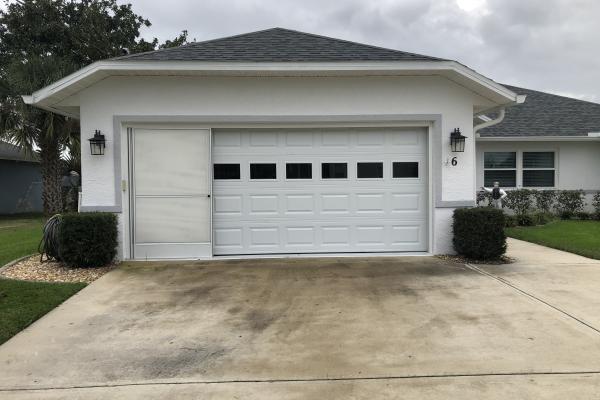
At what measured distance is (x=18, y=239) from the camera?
12.9m

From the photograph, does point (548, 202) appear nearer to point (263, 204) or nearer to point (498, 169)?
point (498, 169)

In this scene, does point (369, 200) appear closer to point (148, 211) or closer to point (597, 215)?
point (148, 211)

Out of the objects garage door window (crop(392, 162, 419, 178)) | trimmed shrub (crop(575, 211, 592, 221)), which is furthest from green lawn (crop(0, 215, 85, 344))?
trimmed shrub (crop(575, 211, 592, 221))

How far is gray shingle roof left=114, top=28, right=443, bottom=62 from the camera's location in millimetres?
8383

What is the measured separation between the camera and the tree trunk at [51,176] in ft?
61.0

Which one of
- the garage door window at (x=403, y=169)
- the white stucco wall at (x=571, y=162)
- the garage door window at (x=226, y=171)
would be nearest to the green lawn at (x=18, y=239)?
the garage door window at (x=226, y=171)

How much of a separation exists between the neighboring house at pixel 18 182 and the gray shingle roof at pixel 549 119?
20.3m

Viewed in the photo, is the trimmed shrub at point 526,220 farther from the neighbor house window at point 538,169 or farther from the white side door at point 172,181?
the white side door at point 172,181

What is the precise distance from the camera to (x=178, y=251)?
29.3ft

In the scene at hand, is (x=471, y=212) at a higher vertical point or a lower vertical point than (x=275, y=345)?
higher

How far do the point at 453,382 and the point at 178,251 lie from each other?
6247 mm

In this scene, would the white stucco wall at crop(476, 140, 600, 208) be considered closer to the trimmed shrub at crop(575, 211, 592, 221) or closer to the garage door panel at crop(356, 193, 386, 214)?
the trimmed shrub at crop(575, 211, 592, 221)

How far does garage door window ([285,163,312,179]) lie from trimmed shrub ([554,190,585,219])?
34.7 feet


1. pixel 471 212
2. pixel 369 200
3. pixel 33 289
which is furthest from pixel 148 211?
pixel 471 212
